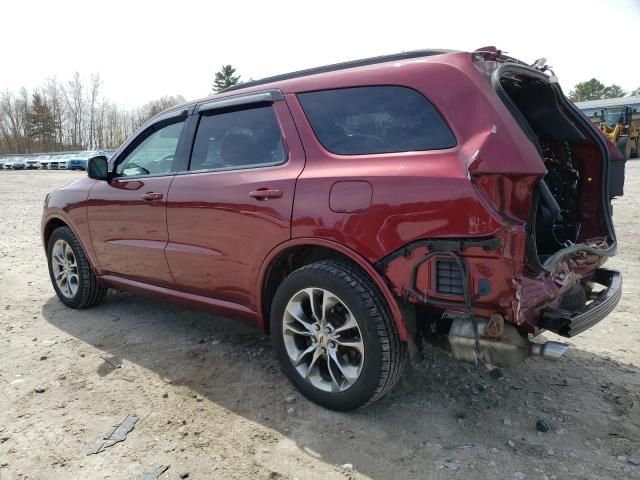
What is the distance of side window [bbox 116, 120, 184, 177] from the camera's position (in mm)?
3849

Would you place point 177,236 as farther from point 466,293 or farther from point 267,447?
point 466,293

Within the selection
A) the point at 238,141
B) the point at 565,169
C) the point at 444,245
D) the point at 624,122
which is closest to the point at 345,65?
the point at 238,141

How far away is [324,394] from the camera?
2.85 m

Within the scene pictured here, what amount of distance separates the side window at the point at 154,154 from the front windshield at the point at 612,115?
2620 cm

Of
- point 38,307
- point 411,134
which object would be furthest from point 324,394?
point 38,307

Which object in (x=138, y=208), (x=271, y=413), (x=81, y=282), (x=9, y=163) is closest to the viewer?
(x=271, y=413)

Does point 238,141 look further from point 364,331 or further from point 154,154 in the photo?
point 364,331

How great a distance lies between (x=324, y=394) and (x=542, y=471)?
1.16 meters

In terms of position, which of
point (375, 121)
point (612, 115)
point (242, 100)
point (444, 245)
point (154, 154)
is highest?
point (612, 115)

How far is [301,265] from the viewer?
3199 millimetres

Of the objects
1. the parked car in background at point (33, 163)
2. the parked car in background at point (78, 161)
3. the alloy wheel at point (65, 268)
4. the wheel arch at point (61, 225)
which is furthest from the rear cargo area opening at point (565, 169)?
the parked car in background at point (33, 163)

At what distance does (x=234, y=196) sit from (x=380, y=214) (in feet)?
3.56

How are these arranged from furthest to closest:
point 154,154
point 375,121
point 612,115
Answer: point 612,115, point 154,154, point 375,121

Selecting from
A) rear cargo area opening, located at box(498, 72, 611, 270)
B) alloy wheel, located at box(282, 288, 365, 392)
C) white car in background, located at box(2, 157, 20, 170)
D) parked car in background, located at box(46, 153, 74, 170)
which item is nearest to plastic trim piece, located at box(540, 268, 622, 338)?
rear cargo area opening, located at box(498, 72, 611, 270)
